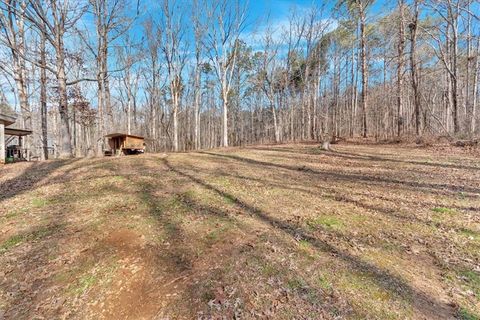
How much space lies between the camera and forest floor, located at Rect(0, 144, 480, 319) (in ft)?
8.43

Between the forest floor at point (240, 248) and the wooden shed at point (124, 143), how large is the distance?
1006 cm

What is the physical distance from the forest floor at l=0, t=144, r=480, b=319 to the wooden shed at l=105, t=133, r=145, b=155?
1006 centimetres

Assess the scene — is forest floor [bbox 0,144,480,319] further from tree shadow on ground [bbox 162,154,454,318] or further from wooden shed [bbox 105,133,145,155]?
wooden shed [bbox 105,133,145,155]

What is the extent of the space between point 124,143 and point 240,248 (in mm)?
15567

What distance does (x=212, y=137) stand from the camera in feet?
135

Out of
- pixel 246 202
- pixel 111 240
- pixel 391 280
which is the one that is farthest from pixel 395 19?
pixel 111 240

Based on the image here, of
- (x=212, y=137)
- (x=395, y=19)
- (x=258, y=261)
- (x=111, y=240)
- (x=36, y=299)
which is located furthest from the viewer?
(x=212, y=137)

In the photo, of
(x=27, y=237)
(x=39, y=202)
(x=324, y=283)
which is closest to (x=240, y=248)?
(x=324, y=283)

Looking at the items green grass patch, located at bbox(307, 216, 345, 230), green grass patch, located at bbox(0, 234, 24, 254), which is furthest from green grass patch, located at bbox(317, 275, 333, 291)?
green grass patch, located at bbox(0, 234, 24, 254)

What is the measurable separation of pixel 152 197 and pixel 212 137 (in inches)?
1410

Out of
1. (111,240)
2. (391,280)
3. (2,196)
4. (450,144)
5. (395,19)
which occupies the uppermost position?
(395,19)

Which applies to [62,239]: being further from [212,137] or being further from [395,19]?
[212,137]

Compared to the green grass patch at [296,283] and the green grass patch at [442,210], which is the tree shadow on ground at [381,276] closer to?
the green grass patch at [296,283]

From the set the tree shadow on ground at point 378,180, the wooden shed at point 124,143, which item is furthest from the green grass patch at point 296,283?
the wooden shed at point 124,143
